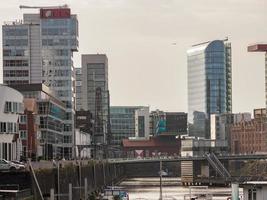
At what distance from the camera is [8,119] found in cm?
11338

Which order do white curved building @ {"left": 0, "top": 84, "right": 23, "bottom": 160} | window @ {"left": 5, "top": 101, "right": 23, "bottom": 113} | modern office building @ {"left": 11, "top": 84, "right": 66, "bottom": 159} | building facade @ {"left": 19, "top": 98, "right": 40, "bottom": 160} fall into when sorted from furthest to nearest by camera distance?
modern office building @ {"left": 11, "top": 84, "right": 66, "bottom": 159}, building facade @ {"left": 19, "top": 98, "right": 40, "bottom": 160}, window @ {"left": 5, "top": 101, "right": 23, "bottom": 113}, white curved building @ {"left": 0, "top": 84, "right": 23, "bottom": 160}

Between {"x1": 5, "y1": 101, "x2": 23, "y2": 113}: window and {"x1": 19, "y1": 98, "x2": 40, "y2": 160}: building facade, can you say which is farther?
{"x1": 19, "y1": 98, "x2": 40, "y2": 160}: building facade

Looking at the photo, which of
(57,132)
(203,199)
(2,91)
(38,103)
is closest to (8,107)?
(2,91)

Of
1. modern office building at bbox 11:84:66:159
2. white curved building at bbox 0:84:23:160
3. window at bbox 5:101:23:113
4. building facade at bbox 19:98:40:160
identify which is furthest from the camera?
modern office building at bbox 11:84:66:159

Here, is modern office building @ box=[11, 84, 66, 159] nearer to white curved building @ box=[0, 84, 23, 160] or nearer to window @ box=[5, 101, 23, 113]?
white curved building @ box=[0, 84, 23, 160]

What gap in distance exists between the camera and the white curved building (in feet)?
366

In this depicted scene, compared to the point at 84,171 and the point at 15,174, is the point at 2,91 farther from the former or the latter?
the point at 84,171

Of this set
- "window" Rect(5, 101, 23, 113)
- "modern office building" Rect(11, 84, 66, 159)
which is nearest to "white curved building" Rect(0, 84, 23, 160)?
"window" Rect(5, 101, 23, 113)

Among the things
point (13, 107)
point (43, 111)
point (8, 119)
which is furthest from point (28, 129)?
point (8, 119)

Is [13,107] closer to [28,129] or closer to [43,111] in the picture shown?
[28,129]

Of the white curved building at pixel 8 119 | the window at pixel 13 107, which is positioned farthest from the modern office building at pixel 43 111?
the window at pixel 13 107

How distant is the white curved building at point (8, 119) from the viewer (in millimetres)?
111500

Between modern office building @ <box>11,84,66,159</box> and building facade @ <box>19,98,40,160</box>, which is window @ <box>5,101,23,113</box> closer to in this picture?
building facade @ <box>19,98,40,160</box>

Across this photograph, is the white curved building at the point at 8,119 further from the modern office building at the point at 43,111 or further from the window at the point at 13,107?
the modern office building at the point at 43,111
